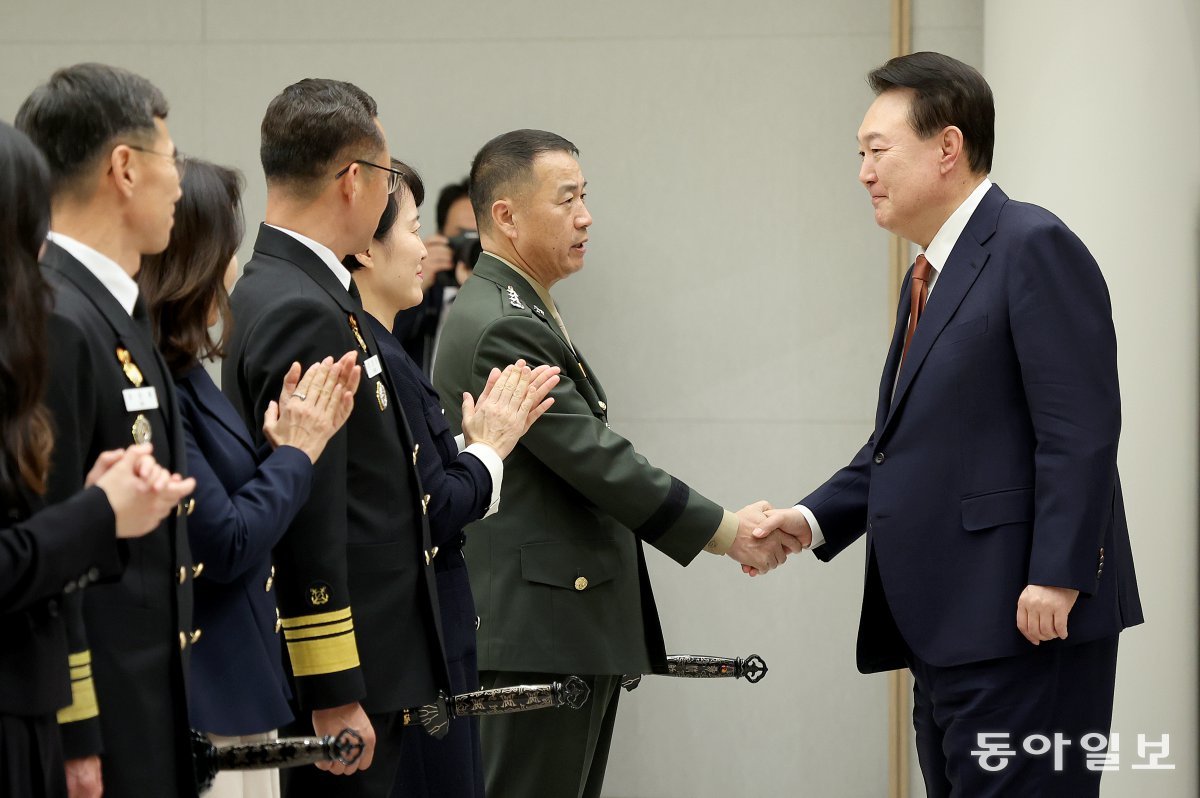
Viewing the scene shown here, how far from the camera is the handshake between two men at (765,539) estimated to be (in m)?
3.19

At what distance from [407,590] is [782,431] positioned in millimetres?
2494

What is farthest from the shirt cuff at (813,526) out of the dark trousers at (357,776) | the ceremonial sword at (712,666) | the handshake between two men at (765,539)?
the dark trousers at (357,776)

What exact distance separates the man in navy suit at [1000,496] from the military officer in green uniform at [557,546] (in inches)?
22.3

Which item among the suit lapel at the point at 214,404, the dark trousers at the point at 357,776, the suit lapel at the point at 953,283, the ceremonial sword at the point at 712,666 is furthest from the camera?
the ceremonial sword at the point at 712,666

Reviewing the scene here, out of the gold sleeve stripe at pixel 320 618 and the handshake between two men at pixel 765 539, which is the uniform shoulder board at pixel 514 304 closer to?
the handshake between two men at pixel 765 539

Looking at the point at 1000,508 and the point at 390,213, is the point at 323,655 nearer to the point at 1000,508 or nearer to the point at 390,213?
the point at 390,213

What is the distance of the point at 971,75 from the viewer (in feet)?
8.82

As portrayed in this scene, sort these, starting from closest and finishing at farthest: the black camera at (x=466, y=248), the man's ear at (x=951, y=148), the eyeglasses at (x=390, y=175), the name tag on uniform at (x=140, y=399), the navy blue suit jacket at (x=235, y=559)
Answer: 1. the name tag on uniform at (x=140, y=399)
2. the navy blue suit jacket at (x=235, y=559)
3. the eyeglasses at (x=390, y=175)
4. the man's ear at (x=951, y=148)
5. the black camera at (x=466, y=248)

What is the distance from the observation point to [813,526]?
3.16m

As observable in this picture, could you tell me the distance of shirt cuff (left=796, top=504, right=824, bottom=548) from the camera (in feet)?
10.4

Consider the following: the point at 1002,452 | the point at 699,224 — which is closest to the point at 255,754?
the point at 1002,452

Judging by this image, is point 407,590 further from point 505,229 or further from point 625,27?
point 625,27

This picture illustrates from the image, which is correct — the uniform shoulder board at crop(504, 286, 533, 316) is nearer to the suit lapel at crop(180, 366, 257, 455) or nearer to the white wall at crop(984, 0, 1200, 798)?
the suit lapel at crop(180, 366, 257, 455)

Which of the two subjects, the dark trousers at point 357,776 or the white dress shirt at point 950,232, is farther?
the white dress shirt at point 950,232
